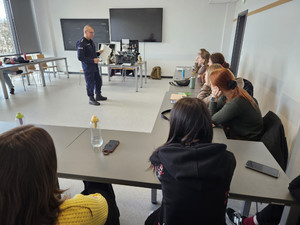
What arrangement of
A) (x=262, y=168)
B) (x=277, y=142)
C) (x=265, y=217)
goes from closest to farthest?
(x=262, y=168) → (x=265, y=217) → (x=277, y=142)

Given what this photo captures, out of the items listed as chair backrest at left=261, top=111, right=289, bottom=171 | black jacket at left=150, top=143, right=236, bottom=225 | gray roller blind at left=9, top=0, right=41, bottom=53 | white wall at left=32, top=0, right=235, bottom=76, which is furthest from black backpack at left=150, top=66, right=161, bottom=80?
black jacket at left=150, top=143, right=236, bottom=225

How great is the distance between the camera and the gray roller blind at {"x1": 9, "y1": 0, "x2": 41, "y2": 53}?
6.09 m

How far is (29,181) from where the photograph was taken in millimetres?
554

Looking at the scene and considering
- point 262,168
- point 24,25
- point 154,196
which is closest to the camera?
point 262,168

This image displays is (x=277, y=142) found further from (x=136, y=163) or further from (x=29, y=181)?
(x=29, y=181)

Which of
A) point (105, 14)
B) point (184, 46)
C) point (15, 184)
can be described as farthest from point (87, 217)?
point (105, 14)

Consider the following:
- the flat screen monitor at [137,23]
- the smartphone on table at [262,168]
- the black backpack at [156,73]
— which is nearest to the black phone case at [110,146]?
the smartphone on table at [262,168]

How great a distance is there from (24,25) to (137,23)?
3.78 metres

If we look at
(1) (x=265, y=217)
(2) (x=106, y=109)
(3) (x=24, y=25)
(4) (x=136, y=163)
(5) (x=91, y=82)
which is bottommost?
(2) (x=106, y=109)

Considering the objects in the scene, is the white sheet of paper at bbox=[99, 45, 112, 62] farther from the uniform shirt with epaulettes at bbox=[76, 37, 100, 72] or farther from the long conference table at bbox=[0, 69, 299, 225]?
the long conference table at bbox=[0, 69, 299, 225]

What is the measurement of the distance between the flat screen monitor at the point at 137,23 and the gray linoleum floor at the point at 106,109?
1.67 m

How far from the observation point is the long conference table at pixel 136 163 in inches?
36.7

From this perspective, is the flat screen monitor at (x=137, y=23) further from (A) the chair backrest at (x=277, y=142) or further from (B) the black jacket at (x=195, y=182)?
(B) the black jacket at (x=195, y=182)

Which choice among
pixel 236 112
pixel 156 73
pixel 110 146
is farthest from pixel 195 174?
pixel 156 73
